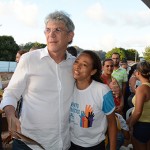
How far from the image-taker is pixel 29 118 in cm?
227

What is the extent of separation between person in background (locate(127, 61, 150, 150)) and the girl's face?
4.31 ft

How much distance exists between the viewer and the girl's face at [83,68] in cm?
238

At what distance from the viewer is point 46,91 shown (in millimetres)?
2244

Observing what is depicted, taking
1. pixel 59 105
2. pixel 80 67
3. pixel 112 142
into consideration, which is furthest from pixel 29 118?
pixel 112 142

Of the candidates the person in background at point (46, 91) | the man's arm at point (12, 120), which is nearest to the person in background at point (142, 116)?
the person in background at point (46, 91)

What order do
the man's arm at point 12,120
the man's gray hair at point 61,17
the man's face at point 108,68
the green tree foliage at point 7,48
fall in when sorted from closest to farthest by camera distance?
1. the man's arm at point 12,120
2. the man's gray hair at point 61,17
3. the man's face at point 108,68
4. the green tree foliage at point 7,48

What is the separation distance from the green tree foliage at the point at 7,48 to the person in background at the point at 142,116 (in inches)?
1383

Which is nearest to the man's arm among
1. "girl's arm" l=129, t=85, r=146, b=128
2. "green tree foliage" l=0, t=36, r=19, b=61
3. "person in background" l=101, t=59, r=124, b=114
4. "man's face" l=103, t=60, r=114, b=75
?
"girl's arm" l=129, t=85, r=146, b=128

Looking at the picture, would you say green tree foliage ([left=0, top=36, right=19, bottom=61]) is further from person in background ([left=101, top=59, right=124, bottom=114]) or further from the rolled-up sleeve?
the rolled-up sleeve

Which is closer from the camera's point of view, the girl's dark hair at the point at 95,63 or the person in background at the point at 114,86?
the girl's dark hair at the point at 95,63

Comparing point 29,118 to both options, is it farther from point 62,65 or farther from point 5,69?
point 5,69

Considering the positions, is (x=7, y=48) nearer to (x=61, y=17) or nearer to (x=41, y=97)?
(x=61, y=17)

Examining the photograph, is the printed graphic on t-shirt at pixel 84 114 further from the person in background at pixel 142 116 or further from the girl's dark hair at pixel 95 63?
the person in background at pixel 142 116

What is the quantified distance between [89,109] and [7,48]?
3706 centimetres
